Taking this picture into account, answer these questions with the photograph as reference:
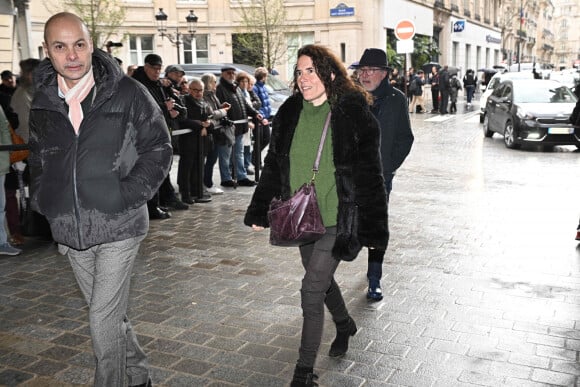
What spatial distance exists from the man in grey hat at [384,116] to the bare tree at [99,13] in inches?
1104

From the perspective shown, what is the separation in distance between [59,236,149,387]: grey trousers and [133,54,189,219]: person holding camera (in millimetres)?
5087

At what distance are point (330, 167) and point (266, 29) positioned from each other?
33.9 metres

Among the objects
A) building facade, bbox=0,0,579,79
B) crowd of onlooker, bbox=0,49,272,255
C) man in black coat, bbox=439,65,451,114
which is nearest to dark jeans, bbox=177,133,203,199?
crowd of onlooker, bbox=0,49,272,255

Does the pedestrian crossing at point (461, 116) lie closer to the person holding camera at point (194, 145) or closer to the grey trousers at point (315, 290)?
the person holding camera at point (194, 145)

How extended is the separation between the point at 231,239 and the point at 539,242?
139 inches

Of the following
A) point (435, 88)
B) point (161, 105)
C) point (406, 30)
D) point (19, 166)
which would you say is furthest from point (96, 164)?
point (435, 88)

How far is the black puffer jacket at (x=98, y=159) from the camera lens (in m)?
2.97

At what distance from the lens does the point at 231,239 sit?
7277 millimetres

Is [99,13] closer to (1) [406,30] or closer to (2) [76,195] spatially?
(1) [406,30]

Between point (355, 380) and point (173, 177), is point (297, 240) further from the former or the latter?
point (173, 177)

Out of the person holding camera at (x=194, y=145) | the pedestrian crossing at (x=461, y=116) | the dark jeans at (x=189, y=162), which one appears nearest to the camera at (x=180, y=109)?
the person holding camera at (x=194, y=145)

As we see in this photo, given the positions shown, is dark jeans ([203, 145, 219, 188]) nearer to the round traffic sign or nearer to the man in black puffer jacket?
the man in black puffer jacket

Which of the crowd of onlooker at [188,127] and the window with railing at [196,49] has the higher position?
the window with railing at [196,49]

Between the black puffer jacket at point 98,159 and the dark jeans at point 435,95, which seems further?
the dark jeans at point 435,95
